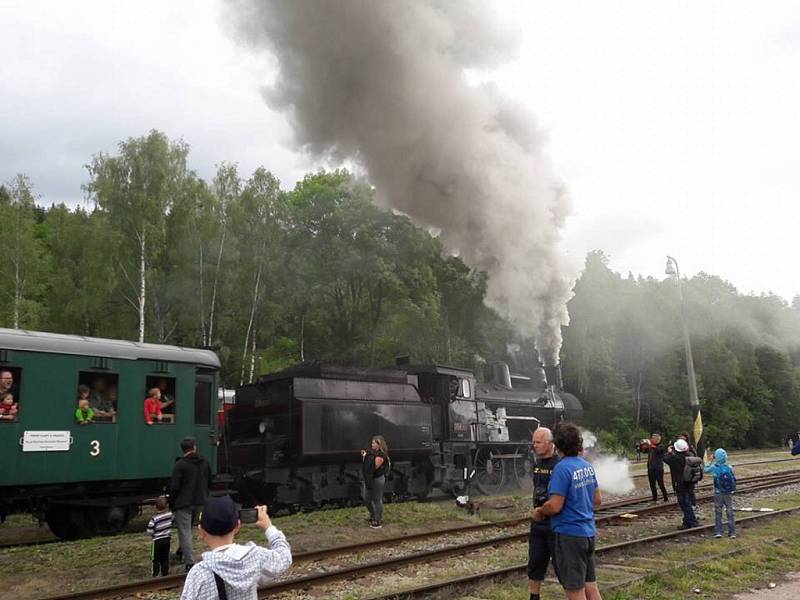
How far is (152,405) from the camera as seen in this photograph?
1006 centimetres

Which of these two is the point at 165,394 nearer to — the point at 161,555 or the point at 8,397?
the point at 8,397

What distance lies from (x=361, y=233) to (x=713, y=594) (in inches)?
985

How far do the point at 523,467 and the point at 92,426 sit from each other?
11.0m

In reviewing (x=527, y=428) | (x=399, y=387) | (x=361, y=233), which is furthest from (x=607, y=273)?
(x=399, y=387)

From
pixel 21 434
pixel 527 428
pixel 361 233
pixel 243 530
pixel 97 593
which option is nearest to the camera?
pixel 97 593

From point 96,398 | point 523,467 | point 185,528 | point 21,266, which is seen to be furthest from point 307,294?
point 185,528

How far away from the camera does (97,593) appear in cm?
637

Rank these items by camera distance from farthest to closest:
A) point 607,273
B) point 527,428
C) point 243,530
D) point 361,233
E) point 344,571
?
1. point 607,273
2. point 361,233
3. point 527,428
4. point 243,530
5. point 344,571

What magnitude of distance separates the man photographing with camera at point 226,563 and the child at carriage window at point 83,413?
7364 mm

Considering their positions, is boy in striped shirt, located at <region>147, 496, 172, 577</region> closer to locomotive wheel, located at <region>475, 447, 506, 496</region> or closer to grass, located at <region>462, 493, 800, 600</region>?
grass, located at <region>462, 493, 800, 600</region>

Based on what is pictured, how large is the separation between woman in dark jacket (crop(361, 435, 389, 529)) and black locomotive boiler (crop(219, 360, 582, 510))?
4.90ft

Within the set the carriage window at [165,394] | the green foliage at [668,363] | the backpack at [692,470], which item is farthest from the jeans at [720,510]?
the green foliage at [668,363]

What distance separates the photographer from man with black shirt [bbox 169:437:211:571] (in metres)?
7.34

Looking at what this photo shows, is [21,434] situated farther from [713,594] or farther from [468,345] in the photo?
[468,345]
